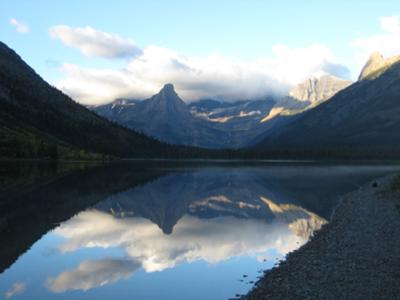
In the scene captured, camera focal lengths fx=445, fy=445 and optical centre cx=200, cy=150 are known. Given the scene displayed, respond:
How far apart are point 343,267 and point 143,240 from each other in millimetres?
19747

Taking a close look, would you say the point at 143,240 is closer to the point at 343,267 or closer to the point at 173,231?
the point at 173,231

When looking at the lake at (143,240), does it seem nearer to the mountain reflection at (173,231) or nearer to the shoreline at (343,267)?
the mountain reflection at (173,231)

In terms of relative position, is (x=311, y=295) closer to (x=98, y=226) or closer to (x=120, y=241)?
(x=120, y=241)

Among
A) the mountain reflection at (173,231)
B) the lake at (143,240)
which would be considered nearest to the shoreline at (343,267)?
the lake at (143,240)

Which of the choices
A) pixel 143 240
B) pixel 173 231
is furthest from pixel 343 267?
pixel 173 231

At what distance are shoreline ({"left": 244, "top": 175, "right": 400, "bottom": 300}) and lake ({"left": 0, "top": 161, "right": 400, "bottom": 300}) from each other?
206 cm

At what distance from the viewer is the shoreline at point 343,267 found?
68.5 feet

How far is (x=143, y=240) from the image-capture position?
40.1 metres

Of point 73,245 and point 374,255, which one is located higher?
point 374,255

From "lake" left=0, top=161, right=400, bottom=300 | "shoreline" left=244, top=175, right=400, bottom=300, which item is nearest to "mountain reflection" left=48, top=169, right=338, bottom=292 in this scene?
"lake" left=0, top=161, right=400, bottom=300

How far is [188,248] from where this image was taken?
1464 inches

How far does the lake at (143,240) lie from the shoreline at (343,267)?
2.06 metres

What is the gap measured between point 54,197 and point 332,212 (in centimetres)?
3986

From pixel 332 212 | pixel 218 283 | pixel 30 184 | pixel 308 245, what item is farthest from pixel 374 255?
pixel 30 184
